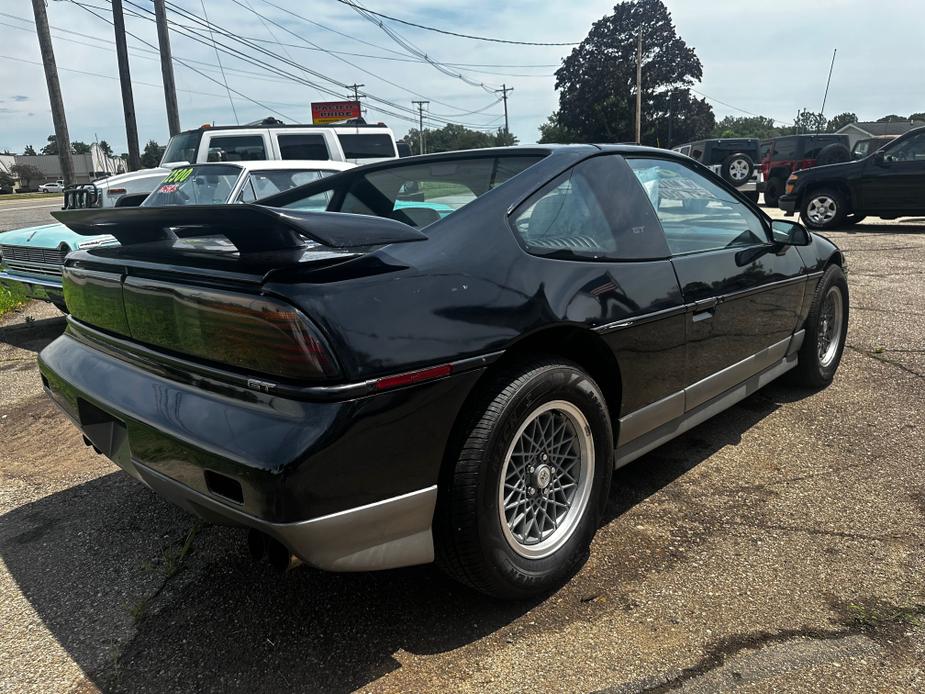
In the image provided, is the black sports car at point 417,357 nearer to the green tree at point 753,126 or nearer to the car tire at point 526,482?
the car tire at point 526,482

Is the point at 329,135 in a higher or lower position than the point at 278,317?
higher

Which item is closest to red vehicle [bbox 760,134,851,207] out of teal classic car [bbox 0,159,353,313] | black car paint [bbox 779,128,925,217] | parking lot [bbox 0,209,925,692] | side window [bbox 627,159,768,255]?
black car paint [bbox 779,128,925,217]

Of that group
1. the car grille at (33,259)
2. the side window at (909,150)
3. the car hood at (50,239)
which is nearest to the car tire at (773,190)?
the side window at (909,150)

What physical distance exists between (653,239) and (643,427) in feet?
2.48

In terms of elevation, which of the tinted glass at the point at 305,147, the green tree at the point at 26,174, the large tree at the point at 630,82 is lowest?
the tinted glass at the point at 305,147

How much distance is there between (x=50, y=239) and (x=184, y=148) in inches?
163

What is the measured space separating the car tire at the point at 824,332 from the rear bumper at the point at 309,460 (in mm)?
2844

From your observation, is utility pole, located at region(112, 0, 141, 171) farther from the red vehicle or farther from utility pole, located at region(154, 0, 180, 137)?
the red vehicle

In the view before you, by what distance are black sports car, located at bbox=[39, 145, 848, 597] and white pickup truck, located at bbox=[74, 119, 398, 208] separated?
681cm

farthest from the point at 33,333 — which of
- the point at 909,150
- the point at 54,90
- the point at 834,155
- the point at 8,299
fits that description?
the point at 834,155

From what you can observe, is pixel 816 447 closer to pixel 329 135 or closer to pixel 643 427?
pixel 643 427

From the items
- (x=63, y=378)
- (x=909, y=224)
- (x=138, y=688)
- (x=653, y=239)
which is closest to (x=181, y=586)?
(x=138, y=688)

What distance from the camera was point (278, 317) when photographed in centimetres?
179

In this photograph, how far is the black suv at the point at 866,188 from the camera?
11.4m
